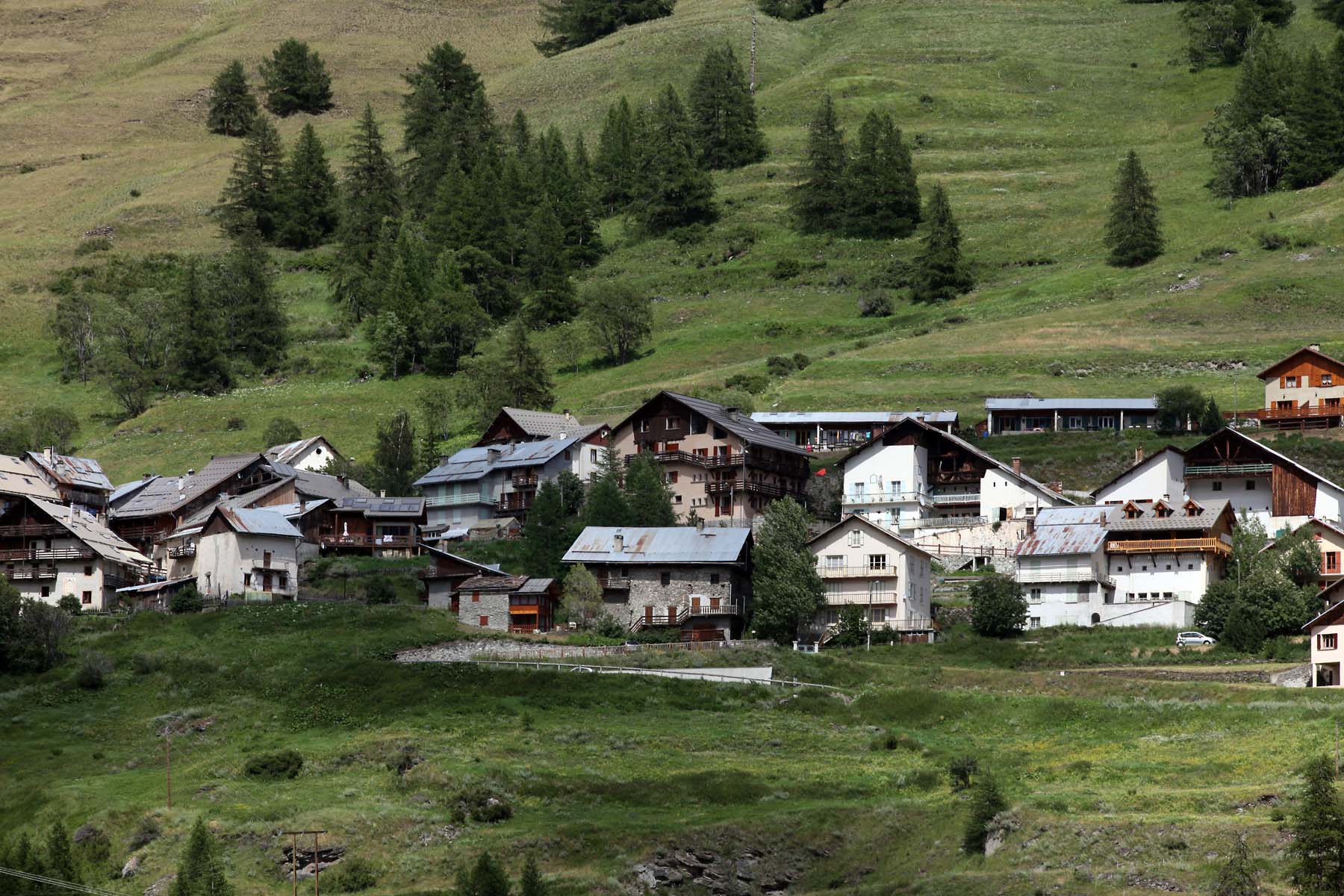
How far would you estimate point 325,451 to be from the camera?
141 m

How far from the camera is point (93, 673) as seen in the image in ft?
305

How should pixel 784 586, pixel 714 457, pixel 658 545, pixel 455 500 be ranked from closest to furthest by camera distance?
pixel 784 586
pixel 658 545
pixel 714 457
pixel 455 500

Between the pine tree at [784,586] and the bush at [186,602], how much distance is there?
97.3ft

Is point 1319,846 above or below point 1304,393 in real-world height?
below

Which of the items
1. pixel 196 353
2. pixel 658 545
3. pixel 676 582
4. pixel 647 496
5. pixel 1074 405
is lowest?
pixel 676 582

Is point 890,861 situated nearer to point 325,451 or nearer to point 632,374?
point 325,451

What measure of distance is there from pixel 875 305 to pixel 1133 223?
2519cm

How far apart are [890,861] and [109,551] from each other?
6062 centimetres

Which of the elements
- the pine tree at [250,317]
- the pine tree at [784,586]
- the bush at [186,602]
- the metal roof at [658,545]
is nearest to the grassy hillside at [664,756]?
the bush at [186,602]

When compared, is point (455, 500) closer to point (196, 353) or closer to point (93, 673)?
point (93, 673)

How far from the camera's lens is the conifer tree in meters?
183

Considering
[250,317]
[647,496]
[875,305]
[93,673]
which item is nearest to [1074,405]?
[647,496]

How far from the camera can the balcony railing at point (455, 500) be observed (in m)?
127

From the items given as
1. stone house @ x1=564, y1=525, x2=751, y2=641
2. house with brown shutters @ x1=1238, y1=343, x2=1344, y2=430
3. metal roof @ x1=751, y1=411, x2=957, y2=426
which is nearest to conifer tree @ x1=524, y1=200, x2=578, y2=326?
metal roof @ x1=751, y1=411, x2=957, y2=426
